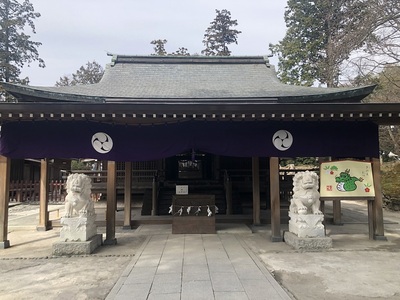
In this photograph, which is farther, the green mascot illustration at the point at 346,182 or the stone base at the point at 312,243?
the green mascot illustration at the point at 346,182

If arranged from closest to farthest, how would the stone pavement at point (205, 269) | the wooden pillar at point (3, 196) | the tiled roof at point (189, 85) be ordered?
the stone pavement at point (205, 269), the wooden pillar at point (3, 196), the tiled roof at point (189, 85)

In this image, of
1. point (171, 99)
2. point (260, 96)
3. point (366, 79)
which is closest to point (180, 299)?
point (171, 99)

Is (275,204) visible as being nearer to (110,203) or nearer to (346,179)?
(346,179)

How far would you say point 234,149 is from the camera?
683 cm

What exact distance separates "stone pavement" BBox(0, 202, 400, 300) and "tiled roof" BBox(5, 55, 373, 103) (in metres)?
4.23

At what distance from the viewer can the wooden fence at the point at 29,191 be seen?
52.0 feet

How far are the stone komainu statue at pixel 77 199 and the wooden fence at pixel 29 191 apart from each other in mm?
11610

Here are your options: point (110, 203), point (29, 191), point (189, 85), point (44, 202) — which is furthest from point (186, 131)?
point (29, 191)

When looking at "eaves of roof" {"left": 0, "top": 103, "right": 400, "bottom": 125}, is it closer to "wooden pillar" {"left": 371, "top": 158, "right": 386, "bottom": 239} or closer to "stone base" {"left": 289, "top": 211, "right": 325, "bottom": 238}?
"wooden pillar" {"left": 371, "top": 158, "right": 386, "bottom": 239}

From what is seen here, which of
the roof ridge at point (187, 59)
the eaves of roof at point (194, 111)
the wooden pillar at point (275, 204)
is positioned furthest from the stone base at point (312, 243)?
the roof ridge at point (187, 59)

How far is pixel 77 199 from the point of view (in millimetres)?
6105

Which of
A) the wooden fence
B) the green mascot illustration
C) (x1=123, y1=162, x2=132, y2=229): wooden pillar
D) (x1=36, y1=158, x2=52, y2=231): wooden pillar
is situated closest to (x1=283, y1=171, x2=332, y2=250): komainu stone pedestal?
the green mascot illustration

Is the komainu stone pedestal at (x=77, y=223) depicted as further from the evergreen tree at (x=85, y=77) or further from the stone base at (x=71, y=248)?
the evergreen tree at (x=85, y=77)

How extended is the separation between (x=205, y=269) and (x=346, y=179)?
416cm
